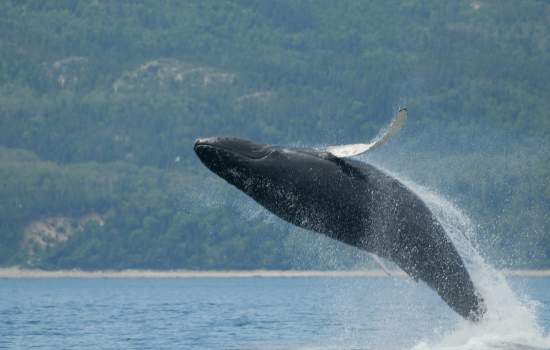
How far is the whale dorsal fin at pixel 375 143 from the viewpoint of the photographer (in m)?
20.9

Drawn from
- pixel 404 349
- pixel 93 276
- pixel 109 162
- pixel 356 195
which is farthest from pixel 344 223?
pixel 109 162

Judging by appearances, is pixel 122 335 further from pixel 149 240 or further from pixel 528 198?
pixel 149 240

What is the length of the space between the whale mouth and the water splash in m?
3.13

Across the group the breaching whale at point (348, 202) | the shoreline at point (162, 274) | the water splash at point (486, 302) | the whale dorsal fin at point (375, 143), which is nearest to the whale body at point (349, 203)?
the breaching whale at point (348, 202)

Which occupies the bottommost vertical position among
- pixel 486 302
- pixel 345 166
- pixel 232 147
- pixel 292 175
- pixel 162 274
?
pixel 162 274

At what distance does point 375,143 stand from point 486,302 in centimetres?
513

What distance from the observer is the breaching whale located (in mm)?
22391

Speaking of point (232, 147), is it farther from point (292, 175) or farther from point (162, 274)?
point (162, 274)

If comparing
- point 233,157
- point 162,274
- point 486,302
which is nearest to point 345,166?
point 233,157

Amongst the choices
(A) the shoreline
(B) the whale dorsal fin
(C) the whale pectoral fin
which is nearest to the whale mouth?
(C) the whale pectoral fin

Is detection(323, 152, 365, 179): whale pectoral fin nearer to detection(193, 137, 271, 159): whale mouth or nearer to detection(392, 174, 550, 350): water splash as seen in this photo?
detection(193, 137, 271, 159): whale mouth

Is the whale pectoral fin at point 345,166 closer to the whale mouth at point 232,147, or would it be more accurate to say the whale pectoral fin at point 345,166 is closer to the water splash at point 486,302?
the whale mouth at point 232,147

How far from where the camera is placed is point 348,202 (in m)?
22.7

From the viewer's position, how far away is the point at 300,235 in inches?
6088
